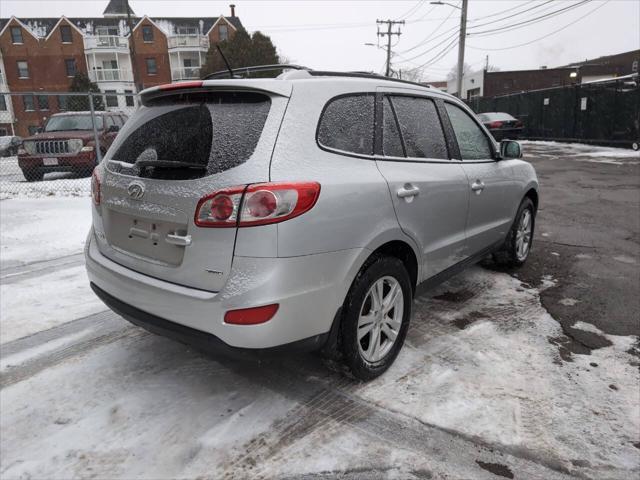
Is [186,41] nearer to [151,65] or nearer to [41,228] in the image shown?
[151,65]

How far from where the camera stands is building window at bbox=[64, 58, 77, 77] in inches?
1823

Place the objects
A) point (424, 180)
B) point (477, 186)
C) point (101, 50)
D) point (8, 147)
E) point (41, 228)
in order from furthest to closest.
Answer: point (101, 50), point (8, 147), point (41, 228), point (477, 186), point (424, 180)

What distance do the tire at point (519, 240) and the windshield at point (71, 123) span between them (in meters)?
10.0

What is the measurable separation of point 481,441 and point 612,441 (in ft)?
2.26

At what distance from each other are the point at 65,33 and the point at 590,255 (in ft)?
175

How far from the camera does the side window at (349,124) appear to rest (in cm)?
255

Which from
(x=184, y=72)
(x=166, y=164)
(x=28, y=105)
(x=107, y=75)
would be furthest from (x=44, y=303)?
(x=107, y=75)

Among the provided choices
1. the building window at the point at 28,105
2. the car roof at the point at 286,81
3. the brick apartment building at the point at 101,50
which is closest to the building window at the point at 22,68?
the brick apartment building at the point at 101,50

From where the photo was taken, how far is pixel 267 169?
224 centimetres

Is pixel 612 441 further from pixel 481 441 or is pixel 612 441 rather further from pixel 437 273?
pixel 437 273

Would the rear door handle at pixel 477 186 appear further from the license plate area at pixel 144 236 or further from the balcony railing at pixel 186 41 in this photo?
the balcony railing at pixel 186 41

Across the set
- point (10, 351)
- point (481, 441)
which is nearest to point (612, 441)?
point (481, 441)

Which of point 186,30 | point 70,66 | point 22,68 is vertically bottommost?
point 22,68

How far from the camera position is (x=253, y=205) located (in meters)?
2.19
